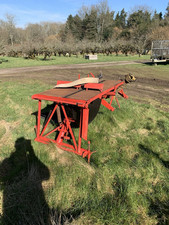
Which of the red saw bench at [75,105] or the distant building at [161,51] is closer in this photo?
the red saw bench at [75,105]

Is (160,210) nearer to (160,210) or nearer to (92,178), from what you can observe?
(160,210)

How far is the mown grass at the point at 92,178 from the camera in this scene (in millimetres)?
2631

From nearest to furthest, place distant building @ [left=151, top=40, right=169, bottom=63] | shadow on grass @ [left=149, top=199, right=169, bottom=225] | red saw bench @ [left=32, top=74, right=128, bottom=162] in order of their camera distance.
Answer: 1. shadow on grass @ [left=149, top=199, right=169, bottom=225]
2. red saw bench @ [left=32, top=74, right=128, bottom=162]
3. distant building @ [left=151, top=40, right=169, bottom=63]

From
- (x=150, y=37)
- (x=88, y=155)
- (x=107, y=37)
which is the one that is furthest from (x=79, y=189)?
(x=107, y=37)

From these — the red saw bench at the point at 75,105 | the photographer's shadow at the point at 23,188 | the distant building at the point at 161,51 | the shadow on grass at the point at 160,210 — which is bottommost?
the shadow on grass at the point at 160,210

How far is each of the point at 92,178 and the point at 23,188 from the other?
1441mm

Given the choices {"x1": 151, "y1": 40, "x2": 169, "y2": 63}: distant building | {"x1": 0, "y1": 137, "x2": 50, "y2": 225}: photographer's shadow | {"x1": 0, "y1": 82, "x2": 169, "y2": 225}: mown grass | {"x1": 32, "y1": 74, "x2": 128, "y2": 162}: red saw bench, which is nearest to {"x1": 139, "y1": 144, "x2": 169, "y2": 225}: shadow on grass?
{"x1": 0, "y1": 82, "x2": 169, "y2": 225}: mown grass

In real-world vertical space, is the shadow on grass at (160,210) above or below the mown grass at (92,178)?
below

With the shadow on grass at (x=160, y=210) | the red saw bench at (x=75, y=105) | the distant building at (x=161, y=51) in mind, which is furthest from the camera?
the distant building at (x=161, y=51)

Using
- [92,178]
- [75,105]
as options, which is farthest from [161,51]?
[92,178]

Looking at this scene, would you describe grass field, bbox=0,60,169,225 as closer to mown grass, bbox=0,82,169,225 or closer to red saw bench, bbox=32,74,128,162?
mown grass, bbox=0,82,169,225

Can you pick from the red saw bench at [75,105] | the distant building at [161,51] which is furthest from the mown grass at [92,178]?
the distant building at [161,51]

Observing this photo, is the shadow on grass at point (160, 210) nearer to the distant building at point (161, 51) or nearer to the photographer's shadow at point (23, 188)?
the photographer's shadow at point (23, 188)

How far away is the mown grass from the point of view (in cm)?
263
